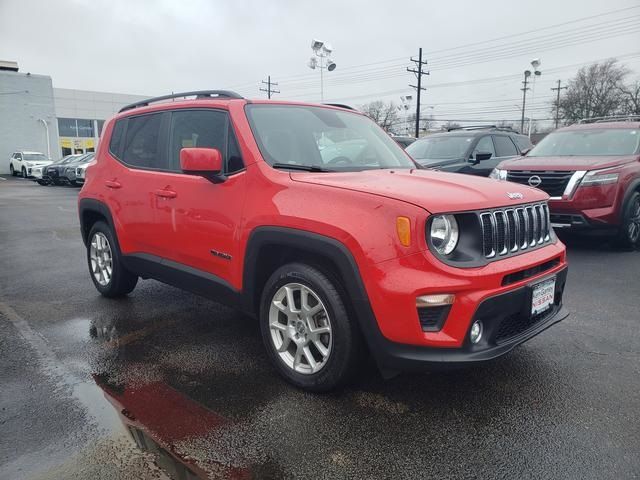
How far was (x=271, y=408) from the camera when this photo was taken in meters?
2.97

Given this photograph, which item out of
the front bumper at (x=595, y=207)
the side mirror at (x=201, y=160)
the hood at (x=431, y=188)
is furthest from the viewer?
the front bumper at (x=595, y=207)

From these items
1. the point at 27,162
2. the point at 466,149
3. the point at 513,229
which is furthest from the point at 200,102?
the point at 27,162

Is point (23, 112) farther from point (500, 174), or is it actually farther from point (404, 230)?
point (404, 230)

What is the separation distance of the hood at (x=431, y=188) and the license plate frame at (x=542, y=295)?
53cm

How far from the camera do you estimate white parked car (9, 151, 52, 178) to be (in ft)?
103

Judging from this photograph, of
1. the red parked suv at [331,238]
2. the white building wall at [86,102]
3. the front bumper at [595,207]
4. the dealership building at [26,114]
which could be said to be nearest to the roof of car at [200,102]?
the red parked suv at [331,238]

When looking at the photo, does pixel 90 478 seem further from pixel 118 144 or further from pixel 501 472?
pixel 118 144

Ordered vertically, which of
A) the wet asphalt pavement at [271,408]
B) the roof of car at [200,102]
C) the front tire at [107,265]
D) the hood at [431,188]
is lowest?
the wet asphalt pavement at [271,408]

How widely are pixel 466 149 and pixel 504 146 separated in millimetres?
1311

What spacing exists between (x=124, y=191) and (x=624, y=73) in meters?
72.8

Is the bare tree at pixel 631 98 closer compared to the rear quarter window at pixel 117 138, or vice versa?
the rear quarter window at pixel 117 138

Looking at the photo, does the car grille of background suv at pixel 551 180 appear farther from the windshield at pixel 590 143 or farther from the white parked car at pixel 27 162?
the white parked car at pixel 27 162

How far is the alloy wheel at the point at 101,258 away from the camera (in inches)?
202

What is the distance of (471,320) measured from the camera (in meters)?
2.62
